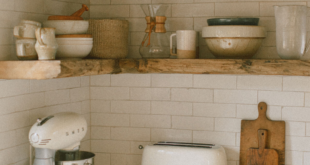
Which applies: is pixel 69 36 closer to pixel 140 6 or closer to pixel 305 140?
pixel 140 6

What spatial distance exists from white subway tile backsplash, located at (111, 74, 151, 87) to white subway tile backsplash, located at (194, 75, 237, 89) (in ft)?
1.04

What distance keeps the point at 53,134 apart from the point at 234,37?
1021 mm

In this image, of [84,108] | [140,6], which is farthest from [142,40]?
[84,108]

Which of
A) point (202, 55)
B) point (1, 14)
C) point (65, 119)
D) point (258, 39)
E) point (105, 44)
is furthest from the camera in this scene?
point (202, 55)

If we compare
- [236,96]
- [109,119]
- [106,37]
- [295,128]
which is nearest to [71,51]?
[106,37]

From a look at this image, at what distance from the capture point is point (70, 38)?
1758 millimetres

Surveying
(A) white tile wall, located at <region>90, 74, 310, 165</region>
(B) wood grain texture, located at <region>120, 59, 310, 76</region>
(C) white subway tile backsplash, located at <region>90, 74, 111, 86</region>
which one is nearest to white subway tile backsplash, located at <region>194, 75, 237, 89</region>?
(A) white tile wall, located at <region>90, 74, 310, 165</region>

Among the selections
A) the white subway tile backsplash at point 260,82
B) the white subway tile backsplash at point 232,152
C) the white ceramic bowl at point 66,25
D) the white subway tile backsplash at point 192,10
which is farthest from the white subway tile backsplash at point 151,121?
the white ceramic bowl at point 66,25

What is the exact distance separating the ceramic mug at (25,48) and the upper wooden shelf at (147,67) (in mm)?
89

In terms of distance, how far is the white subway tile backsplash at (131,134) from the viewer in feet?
7.78

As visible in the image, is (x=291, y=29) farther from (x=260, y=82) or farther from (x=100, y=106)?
(x=100, y=106)

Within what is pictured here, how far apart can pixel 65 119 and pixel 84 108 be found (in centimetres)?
58

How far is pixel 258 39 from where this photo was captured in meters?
1.96

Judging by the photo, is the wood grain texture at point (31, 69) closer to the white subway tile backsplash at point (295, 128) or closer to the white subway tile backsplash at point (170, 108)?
the white subway tile backsplash at point (170, 108)
